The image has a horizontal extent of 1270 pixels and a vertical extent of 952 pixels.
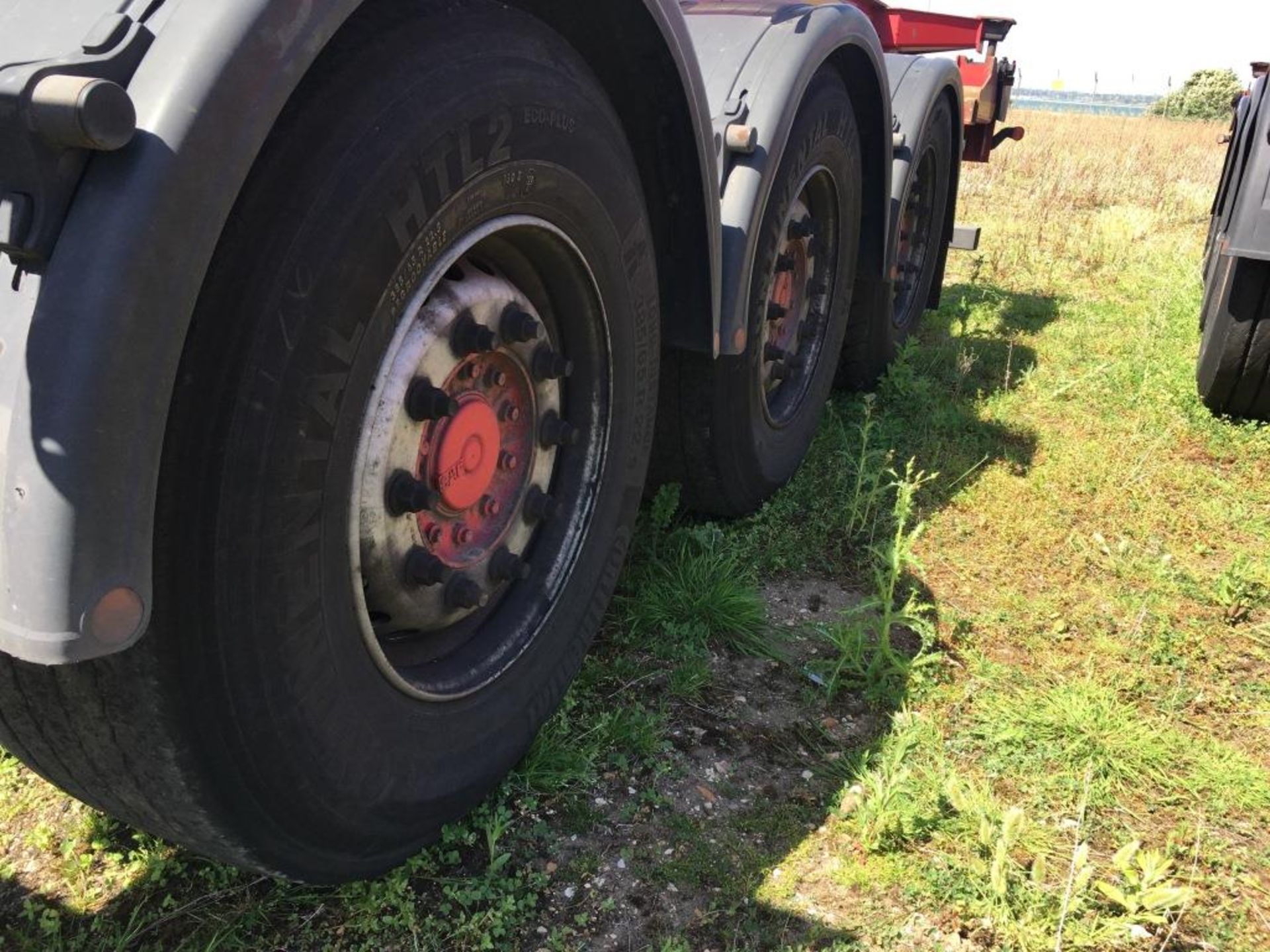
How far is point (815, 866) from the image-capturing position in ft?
6.08

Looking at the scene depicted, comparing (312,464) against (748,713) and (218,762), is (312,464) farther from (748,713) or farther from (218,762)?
(748,713)

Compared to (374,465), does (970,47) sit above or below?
above

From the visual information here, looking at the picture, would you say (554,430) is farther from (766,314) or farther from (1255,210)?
(1255,210)

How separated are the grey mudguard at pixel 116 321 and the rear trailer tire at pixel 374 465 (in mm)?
109

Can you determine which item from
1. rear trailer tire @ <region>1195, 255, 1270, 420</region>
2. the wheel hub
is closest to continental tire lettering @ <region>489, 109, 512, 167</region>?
the wheel hub

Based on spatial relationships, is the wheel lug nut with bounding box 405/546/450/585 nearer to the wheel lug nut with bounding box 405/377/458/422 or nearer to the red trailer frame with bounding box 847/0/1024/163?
the wheel lug nut with bounding box 405/377/458/422

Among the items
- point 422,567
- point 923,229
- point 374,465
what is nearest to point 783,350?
point 422,567

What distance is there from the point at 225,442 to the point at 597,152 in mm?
904

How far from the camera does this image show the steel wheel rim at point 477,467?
4.96 ft

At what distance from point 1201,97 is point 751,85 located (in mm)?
34984

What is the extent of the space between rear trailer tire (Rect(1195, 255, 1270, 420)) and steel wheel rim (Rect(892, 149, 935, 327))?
1.28 meters

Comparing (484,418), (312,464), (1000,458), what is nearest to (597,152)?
(484,418)

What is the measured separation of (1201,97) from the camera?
30.7 metres

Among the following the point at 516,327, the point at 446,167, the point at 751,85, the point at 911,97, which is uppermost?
the point at 911,97
